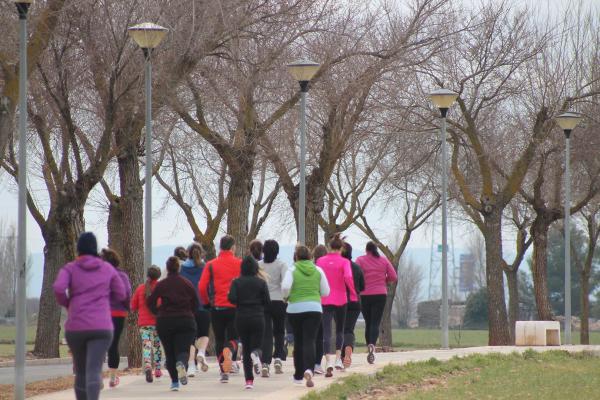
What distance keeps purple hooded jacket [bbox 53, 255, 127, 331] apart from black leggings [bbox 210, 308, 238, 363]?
5.26 m

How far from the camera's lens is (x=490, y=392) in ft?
57.1

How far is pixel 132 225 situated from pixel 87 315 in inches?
628

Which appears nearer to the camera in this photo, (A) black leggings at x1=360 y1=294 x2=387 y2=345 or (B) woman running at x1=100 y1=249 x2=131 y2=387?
(B) woman running at x1=100 y1=249 x2=131 y2=387

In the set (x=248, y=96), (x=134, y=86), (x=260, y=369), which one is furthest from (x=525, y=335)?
(x=260, y=369)

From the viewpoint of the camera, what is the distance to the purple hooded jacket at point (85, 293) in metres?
12.1

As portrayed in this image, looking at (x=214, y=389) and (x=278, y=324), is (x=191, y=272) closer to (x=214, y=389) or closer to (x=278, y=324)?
(x=278, y=324)

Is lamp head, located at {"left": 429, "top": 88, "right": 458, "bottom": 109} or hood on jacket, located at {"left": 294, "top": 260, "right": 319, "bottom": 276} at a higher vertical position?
lamp head, located at {"left": 429, "top": 88, "right": 458, "bottom": 109}

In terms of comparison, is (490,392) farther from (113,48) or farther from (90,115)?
(90,115)

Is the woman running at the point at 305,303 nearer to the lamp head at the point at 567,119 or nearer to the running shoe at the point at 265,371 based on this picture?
the running shoe at the point at 265,371

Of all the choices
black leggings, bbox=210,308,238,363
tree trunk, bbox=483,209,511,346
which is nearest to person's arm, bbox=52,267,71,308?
black leggings, bbox=210,308,238,363

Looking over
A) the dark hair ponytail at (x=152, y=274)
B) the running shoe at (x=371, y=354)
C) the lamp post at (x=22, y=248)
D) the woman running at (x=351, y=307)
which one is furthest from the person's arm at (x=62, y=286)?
the running shoe at (x=371, y=354)

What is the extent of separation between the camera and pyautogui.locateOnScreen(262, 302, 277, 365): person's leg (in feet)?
57.8

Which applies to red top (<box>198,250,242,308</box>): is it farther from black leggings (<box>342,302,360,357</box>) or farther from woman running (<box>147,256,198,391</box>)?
black leggings (<box>342,302,360,357</box>)

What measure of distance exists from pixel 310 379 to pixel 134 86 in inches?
389
